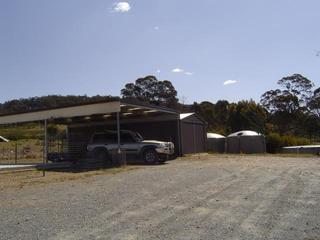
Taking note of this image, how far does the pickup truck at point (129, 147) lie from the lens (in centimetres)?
2469

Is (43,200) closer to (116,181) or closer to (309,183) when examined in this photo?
(116,181)

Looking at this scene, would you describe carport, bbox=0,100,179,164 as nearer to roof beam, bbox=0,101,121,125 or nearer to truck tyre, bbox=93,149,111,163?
roof beam, bbox=0,101,121,125

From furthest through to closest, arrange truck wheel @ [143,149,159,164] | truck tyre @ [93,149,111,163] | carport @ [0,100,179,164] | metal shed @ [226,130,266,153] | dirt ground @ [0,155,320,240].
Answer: metal shed @ [226,130,266,153]
truck tyre @ [93,149,111,163]
truck wheel @ [143,149,159,164]
carport @ [0,100,179,164]
dirt ground @ [0,155,320,240]

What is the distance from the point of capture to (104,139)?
2584cm

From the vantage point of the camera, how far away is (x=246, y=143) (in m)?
41.0

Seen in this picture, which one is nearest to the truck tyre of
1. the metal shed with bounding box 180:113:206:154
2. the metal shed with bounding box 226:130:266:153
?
the metal shed with bounding box 180:113:206:154

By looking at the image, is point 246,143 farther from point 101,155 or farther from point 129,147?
point 101,155

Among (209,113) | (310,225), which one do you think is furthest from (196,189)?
(209,113)

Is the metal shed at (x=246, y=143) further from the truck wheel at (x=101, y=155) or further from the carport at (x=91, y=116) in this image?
the truck wheel at (x=101, y=155)

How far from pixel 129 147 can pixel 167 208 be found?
15.1m

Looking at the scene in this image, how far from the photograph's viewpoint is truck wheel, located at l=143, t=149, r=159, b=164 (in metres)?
24.6

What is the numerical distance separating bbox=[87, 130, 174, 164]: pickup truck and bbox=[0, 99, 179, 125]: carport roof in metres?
1.47

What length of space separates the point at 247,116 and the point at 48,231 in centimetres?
5373

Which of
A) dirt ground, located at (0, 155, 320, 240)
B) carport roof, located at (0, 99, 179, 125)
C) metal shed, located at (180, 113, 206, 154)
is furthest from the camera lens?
metal shed, located at (180, 113, 206, 154)
